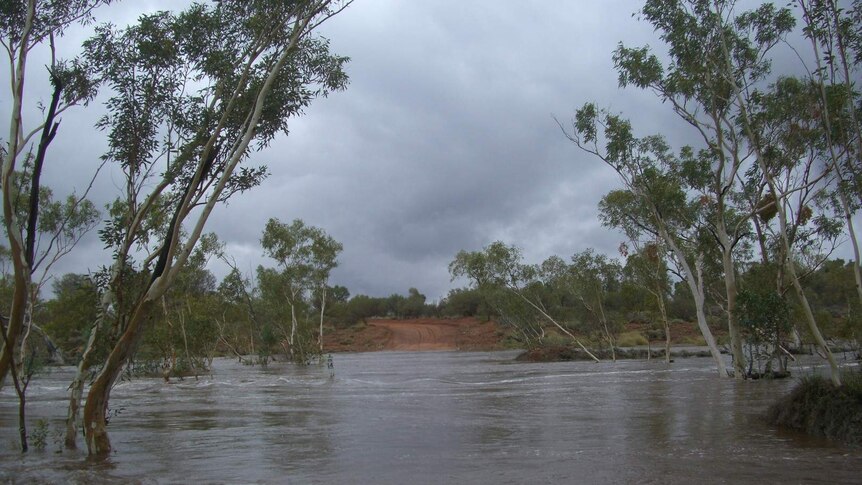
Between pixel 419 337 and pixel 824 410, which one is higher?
pixel 824 410

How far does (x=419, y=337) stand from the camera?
86.8m

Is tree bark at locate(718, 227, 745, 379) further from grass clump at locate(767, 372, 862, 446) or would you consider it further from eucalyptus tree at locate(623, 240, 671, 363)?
grass clump at locate(767, 372, 862, 446)

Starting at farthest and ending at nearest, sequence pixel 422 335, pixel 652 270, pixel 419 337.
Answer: pixel 422 335, pixel 419 337, pixel 652 270

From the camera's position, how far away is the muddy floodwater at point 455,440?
873cm

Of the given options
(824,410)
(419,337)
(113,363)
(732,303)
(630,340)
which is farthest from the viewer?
(419,337)

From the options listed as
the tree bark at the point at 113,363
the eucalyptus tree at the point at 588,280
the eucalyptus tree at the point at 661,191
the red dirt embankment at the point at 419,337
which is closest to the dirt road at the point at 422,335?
the red dirt embankment at the point at 419,337

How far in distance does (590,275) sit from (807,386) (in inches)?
1164

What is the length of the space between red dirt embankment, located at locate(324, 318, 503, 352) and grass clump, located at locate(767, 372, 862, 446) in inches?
2560

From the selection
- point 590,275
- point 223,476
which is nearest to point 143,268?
point 223,476

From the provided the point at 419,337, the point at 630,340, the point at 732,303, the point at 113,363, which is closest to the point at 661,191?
the point at 732,303

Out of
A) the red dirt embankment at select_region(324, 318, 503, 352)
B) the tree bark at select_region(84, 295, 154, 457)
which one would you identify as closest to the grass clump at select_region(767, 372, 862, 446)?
the tree bark at select_region(84, 295, 154, 457)

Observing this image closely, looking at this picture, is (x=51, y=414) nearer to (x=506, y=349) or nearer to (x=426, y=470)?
(x=426, y=470)

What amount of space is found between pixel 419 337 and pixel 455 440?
75.2 meters

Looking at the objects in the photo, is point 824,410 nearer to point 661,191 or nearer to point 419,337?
point 661,191
